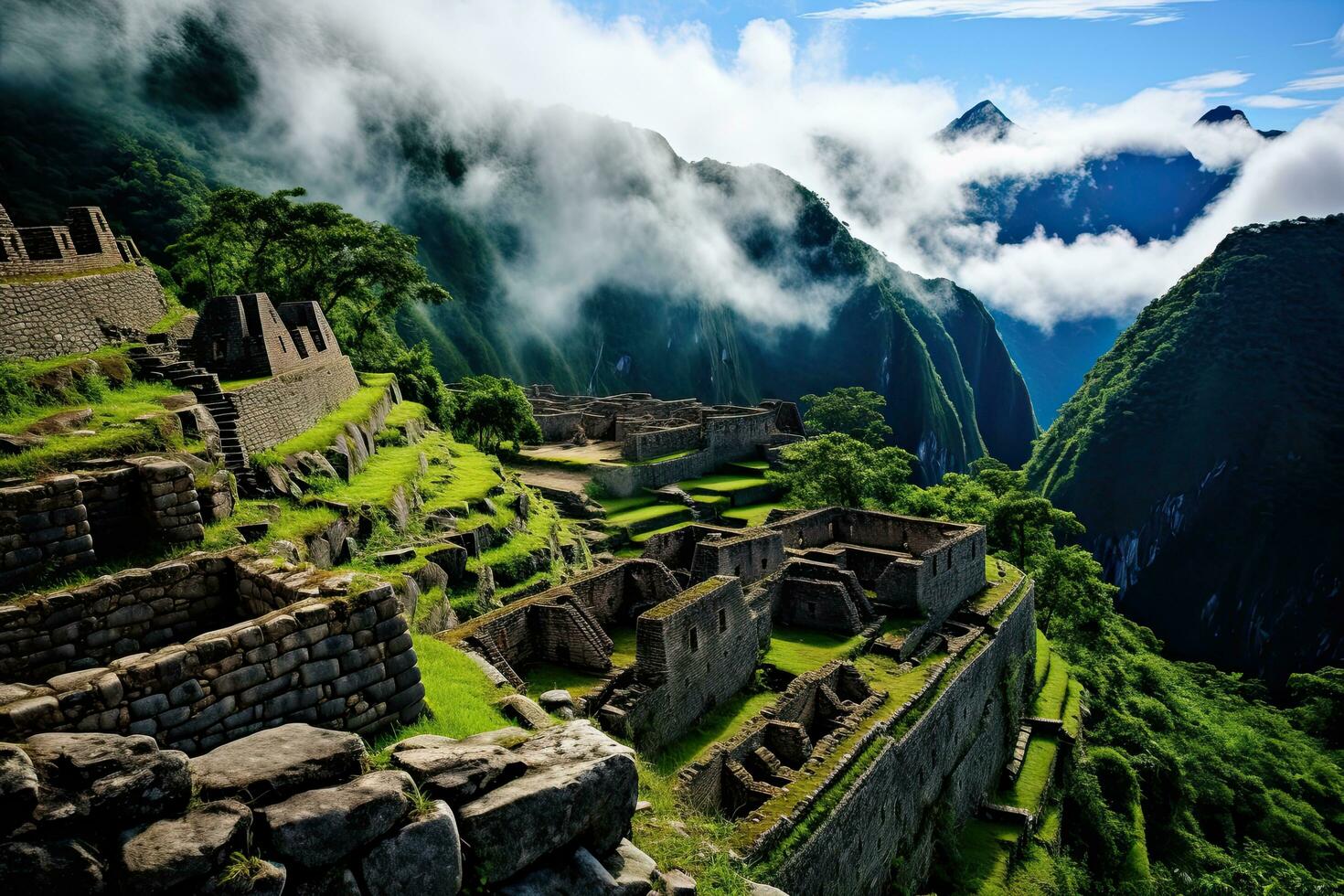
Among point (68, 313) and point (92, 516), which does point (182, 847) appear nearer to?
point (92, 516)

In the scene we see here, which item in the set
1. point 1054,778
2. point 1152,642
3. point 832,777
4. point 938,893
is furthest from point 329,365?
point 1152,642

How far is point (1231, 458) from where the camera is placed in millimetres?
109438

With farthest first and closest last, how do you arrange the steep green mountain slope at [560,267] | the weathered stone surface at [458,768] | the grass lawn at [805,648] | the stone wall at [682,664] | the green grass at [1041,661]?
1. the steep green mountain slope at [560,267]
2. the green grass at [1041,661]
3. the grass lawn at [805,648]
4. the stone wall at [682,664]
5. the weathered stone surface at [458,768]

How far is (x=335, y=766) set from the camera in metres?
4.68

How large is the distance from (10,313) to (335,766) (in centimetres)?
1413

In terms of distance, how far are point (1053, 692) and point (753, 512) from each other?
60.3ft

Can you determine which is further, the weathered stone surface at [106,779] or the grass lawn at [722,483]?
the grass lawn at [722,483]

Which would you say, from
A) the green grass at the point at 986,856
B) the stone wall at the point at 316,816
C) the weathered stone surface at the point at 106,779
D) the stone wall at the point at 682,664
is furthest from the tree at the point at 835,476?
the weathered stone surface at the point at 106,779

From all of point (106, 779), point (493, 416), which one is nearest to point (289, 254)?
point (493, 416)

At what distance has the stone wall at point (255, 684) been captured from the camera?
4672 mm

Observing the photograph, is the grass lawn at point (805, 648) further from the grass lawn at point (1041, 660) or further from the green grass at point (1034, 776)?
the grass lawn at point (1041, 660)

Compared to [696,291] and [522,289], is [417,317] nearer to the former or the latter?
[522,289]

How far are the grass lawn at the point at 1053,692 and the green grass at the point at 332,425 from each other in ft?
94.2

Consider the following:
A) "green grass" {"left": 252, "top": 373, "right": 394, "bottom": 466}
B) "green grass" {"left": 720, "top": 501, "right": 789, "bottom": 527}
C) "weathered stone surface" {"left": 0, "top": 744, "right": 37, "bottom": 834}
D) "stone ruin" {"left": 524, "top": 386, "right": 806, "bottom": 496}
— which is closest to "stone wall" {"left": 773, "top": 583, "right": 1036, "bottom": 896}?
"weathered stone surface" {"left": 0, "top": 744, "right": 37, "bottom": 834}
